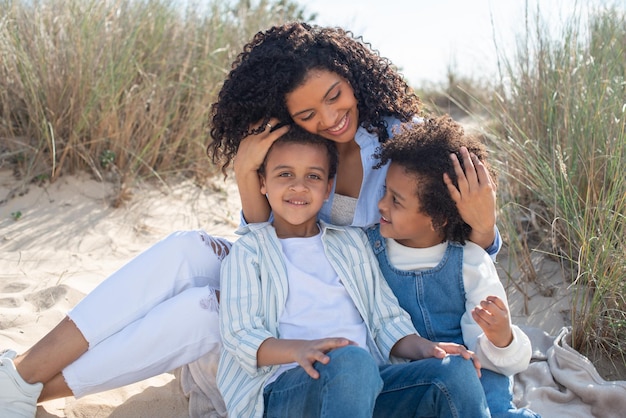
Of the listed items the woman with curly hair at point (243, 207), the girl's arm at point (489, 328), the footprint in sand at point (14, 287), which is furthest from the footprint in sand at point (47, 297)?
the girl's arm at point (489, 328)

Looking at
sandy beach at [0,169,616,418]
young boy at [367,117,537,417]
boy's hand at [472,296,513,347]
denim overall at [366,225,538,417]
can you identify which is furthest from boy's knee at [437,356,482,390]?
sandy beach at [0,169,616,418]

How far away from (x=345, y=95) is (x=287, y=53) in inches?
10.6

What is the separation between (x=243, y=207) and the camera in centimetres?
287

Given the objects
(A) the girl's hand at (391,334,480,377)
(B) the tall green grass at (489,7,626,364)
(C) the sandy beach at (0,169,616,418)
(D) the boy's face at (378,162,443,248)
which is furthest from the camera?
(B) the tall green grass at (489,7,626,364)

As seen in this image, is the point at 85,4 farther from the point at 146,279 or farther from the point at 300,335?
the point at 300,335

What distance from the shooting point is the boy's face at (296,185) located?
263 centimetres

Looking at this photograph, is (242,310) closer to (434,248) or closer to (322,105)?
(434,248)

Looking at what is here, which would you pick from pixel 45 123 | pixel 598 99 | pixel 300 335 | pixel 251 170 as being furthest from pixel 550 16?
pixel 45 123

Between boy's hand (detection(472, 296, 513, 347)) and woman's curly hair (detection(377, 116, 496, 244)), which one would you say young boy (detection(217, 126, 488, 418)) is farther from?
woman's curly hair (detection(377, 116, 496, 244))

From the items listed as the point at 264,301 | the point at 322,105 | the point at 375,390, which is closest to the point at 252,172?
the point at 322,105

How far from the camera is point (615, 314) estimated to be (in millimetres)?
3016

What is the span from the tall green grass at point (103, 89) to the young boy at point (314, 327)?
2059mm

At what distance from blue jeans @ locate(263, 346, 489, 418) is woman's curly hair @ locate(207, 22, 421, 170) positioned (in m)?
1.00

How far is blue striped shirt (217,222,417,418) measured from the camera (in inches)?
93.1
